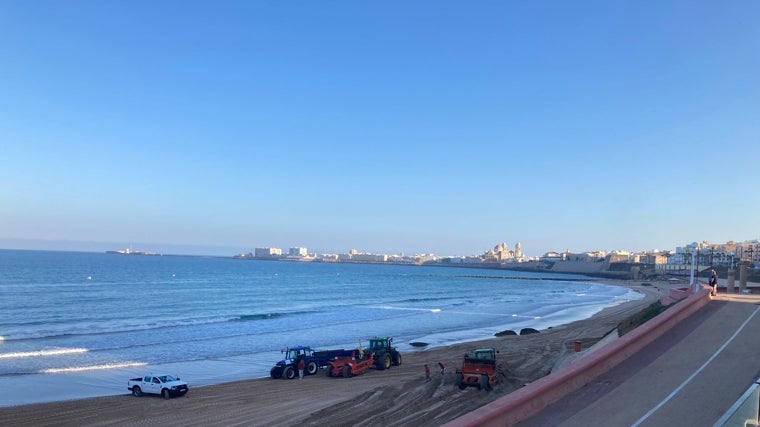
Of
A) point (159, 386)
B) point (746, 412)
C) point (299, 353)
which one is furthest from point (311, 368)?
point (746, 412)

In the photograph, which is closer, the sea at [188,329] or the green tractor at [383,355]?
the green tractor at [383,355]

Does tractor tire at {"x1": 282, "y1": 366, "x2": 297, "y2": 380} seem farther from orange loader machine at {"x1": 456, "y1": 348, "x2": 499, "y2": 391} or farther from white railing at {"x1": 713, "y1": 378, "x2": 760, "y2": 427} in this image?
white railing at {"x1": 713, "y1": 378, "x2": 760, "y2": 427}

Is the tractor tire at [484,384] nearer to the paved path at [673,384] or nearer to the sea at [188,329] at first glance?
the paved path at [673,384]

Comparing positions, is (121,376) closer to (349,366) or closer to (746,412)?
(349,366)

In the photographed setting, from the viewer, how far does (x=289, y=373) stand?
82.1ft

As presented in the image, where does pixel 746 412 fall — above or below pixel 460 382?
above

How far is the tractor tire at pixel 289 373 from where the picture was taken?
2494cm

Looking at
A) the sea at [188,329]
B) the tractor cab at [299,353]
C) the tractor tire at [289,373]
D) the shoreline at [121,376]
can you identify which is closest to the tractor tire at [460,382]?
the tractor tire at [289,373]

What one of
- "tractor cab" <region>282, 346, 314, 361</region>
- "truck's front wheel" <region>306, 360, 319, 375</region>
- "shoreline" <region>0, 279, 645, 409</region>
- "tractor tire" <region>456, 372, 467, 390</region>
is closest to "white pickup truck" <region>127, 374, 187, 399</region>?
"shoreline" <region>0, 279, 645, 409</region>

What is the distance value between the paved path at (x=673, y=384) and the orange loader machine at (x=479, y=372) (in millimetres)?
6358

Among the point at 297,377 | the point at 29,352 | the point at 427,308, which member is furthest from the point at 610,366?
the point at 427,308

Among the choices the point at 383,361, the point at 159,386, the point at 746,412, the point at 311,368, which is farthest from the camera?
the point at 383,361

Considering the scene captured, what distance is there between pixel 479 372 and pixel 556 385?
10.7 meters

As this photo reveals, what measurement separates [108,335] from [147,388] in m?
20.5
